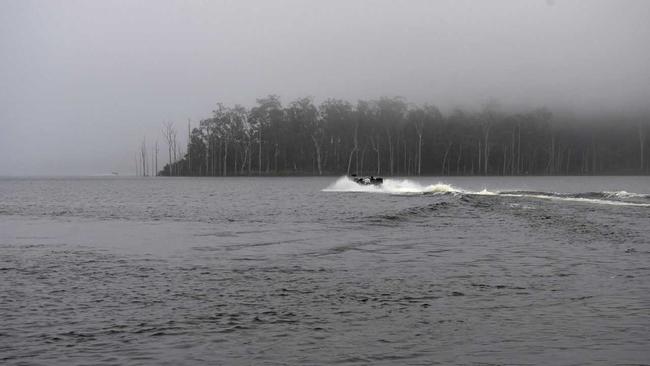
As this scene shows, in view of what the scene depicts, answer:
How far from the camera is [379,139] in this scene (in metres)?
159

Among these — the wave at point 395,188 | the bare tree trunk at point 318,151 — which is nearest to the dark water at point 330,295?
the wave at point 395,188

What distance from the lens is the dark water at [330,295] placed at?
9195 millimetres

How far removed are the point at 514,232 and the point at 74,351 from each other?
21066mm

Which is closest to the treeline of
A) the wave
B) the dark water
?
the wave

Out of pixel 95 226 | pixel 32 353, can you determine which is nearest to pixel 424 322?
pixel 32 353

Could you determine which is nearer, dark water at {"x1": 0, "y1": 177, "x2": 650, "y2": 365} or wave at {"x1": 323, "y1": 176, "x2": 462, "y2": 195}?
dark water at {"x1": 0, "y1": 177, "x2": 650, "y2": 365}

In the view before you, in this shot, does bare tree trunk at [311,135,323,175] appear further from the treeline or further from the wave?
the wave

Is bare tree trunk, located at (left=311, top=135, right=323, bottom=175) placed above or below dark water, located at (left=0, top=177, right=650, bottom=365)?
above

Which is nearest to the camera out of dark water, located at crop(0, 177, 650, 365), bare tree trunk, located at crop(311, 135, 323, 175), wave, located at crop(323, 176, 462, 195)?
dark water, located at crop(0, 177, 650, 365)

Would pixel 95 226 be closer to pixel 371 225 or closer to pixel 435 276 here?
pixel 371 225

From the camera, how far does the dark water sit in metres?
9.20

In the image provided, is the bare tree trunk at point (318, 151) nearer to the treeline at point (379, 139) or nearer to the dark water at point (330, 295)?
the treeline at point (379, 139)

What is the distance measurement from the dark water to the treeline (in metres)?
130

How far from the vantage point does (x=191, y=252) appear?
21000 mm
